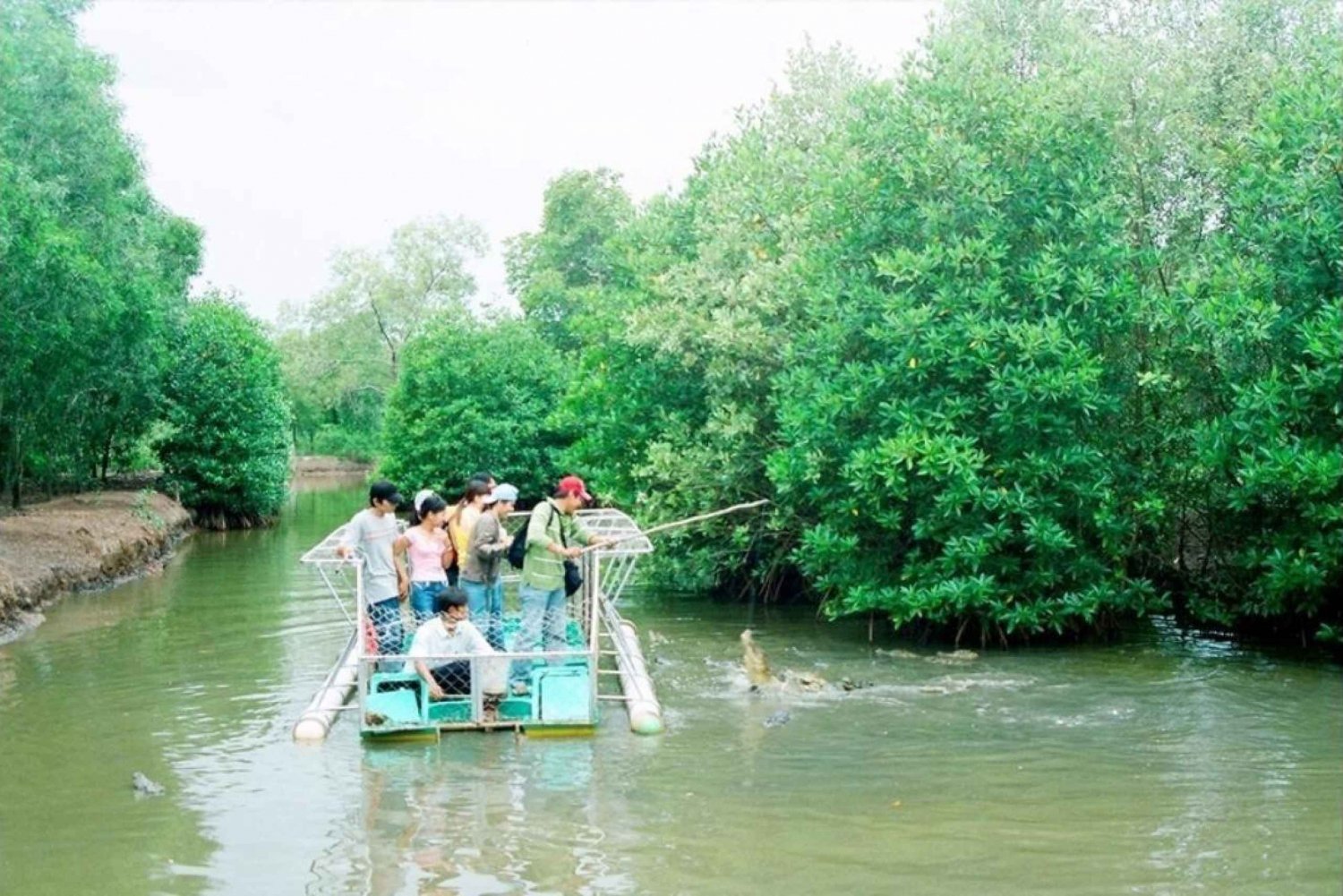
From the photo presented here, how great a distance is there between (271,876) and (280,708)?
5411 mm

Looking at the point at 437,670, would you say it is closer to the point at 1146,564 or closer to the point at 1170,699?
the point at 1170,699

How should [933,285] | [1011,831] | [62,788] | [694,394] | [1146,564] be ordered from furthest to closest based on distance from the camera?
1. [694,394]
2. [1146,564]
3. [933,285]
4. [62,788]
5. [1011,831]

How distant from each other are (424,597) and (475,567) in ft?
1.85

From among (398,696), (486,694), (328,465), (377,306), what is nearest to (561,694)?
(486,694)

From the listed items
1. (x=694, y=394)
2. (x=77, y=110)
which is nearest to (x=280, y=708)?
(x=694, y=394)

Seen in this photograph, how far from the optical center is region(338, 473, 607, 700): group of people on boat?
12.2 metres

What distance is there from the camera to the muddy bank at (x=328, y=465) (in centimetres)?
7512

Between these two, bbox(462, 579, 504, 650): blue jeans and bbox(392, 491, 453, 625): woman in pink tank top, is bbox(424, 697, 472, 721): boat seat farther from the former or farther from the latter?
bbox(392, 491, 453, 625): woman in pink tank top

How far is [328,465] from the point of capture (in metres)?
76.1

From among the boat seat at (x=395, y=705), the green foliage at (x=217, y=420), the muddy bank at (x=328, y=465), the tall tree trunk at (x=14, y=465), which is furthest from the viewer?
the muddy bank at (x=328, y=465)

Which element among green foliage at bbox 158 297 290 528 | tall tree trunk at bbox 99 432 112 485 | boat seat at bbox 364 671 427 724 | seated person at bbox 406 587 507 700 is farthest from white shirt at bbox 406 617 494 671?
tall tree trunk at bbox 99 432 112 485

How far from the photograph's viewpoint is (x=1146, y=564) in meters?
17.7

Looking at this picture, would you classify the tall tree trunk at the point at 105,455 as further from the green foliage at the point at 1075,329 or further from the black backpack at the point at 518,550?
the black backpack at the point at 518,550

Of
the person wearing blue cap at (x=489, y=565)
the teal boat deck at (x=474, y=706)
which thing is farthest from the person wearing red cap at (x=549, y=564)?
the teal boat deck at (x=474, y=706)
